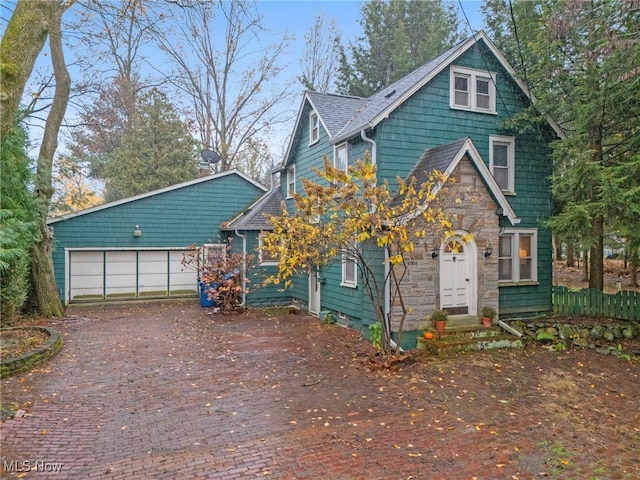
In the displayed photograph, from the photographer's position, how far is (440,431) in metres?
5.40

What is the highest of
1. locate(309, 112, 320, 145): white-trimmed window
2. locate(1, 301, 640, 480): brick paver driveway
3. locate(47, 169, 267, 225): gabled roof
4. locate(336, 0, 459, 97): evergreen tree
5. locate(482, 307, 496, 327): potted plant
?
locate(336, 0, 459, 97): evergreen tree

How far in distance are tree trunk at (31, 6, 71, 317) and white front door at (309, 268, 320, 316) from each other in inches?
318

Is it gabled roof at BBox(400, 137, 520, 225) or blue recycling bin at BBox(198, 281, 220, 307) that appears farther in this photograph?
blue recycling bin at BBox(198, 281, 220, 307)

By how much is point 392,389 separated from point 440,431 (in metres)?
1.65

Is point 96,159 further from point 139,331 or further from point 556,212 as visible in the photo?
point 556,212

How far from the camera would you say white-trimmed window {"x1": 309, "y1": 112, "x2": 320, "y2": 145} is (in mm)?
13453

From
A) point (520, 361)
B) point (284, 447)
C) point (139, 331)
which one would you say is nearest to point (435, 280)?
point (520, 361)

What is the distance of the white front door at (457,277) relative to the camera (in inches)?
401

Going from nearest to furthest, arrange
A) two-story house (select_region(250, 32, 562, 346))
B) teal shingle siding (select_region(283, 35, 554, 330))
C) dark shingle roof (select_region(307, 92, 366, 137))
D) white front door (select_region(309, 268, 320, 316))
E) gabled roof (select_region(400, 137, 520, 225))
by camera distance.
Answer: gabled roof (select_region(400, 137, 520, 225)) < two-story house (select_region(250, 32, 562, 346)) < teal shingle siding (select_region(283, 35, 554, 330)) < dark shingle roof (select_region(307, 92, 366, 137)) < white front door (select_region(309, 268, 320, 316))

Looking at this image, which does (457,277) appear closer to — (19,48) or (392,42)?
(19,48)

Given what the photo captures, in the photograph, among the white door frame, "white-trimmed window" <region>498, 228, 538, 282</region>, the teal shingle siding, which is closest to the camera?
the white door frame

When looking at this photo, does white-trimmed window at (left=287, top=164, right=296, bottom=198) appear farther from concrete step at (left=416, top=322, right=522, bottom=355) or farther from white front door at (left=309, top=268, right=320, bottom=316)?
concrete step at (left=416, top=322, right=522, bottom=355)

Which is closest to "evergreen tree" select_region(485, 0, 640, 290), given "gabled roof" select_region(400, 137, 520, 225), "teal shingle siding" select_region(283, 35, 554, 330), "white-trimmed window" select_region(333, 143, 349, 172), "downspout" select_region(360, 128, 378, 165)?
"teal shingle siding" select_region(283, 35, 554, 330)

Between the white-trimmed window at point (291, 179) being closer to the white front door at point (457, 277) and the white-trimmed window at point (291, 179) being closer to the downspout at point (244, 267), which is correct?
the downspout at point (244, 267)
